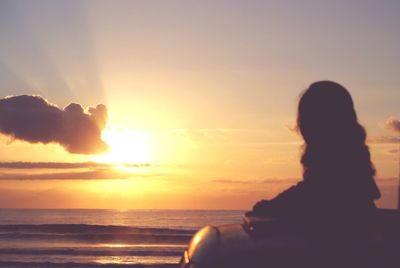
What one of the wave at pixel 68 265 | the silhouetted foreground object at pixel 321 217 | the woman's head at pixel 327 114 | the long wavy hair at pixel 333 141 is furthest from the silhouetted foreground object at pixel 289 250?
the wave at pixel 68 265

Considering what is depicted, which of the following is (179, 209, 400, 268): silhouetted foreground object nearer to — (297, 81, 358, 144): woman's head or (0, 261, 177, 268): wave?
(297, 81, 358, 144): woman's head

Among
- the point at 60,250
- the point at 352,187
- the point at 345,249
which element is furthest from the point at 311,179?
the point at 60,250

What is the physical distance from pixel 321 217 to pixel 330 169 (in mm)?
500

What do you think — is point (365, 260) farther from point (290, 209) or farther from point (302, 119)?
point (302, 119)

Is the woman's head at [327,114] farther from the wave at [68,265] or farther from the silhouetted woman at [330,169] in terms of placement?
the wave at [68,265]

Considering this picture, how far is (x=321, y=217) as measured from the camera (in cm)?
234

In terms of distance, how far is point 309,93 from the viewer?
9.80 ft

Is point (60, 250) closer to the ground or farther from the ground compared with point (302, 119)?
farther from the ground

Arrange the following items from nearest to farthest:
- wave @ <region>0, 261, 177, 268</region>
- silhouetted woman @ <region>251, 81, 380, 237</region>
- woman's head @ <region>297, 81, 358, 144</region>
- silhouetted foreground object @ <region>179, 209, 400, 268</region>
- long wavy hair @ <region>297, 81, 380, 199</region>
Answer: silhouetted foreground object @ <region>179, 209, 400, 268</region> < silhouetted woman @ <region>251, 81, 380, 237</region> < long wavy hair @ <region>297, 81, 380, 199</region> < woman's head @ <region>297, 81, 358, 144</region> < wave @ <region>0, 261, 177, 268</region>

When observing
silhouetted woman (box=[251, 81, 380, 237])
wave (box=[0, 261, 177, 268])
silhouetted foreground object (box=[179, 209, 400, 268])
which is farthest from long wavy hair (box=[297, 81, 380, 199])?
wave (box=[0, 261, 177, 268])

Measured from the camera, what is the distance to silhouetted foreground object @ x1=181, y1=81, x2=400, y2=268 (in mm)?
2193

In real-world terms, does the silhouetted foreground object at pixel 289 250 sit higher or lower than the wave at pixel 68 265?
lower

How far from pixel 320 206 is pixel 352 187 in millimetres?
337

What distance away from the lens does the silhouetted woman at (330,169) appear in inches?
96.5
